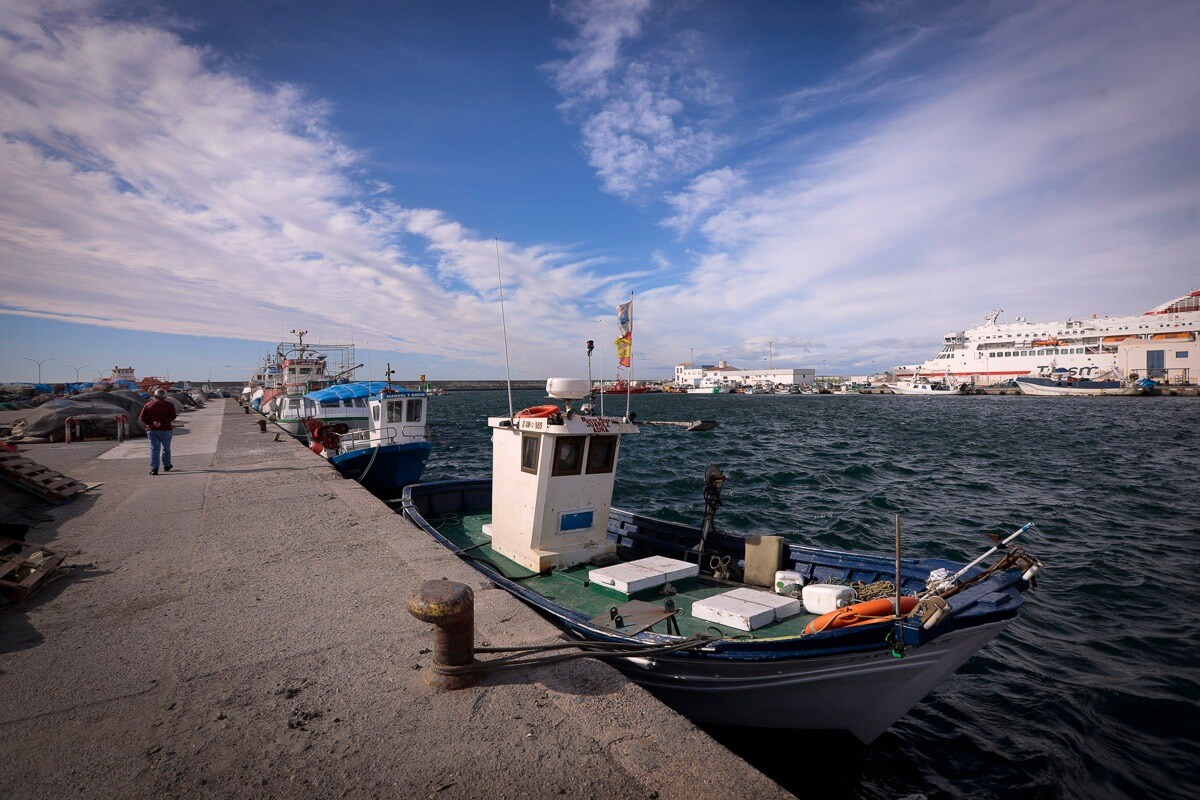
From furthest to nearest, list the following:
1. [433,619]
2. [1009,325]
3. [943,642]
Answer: [1009,325]
[943,642]
[433,619]

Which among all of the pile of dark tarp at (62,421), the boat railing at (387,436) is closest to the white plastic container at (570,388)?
the boat railing at (387,436)

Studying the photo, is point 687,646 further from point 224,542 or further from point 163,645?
point 224,542

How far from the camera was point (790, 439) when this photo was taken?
35.3 meters

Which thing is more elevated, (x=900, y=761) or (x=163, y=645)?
(x=163, y=645)

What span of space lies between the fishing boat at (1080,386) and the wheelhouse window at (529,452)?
11322 centimetres

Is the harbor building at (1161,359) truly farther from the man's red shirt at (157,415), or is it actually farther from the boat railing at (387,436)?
the man's red shirt at (157,415)

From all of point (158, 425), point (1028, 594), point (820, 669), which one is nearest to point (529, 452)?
point (820, 669)

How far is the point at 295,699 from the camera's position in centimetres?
384

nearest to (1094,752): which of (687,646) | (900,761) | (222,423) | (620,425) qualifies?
(900,761)

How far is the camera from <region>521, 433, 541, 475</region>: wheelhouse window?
7770 millimetres

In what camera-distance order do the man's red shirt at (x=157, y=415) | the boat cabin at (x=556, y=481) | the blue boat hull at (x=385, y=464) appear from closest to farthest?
the boat cabin at (x=556, y=481) < the man's red shirt at (x=157, y=415) < the blue boat hull at (x=385, y=464)

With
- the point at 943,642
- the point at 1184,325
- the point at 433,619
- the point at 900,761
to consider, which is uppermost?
the point at 1184,325

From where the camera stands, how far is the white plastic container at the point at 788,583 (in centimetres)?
707

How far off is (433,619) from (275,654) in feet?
5.90
